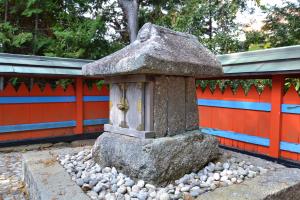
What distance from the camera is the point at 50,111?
7078 mm

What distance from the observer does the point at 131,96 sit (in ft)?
11.6

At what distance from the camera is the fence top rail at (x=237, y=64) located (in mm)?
4711

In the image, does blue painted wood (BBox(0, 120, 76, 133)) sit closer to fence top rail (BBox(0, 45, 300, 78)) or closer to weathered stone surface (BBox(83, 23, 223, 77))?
fence top rail (BBox(0, 45, 300, 78))

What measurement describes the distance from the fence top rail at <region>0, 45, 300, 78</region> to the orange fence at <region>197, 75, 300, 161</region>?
460 millimetres

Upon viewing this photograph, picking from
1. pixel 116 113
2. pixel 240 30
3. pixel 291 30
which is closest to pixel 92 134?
pixel 116 113

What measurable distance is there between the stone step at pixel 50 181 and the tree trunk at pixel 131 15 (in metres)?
7.06

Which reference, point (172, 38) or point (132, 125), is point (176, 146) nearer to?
point (132, 125)

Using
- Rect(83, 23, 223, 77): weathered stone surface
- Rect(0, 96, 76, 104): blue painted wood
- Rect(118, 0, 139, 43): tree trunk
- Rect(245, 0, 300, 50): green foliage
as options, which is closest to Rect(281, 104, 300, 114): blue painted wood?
Rect(83, 23, 223, 77): weathered stone surface

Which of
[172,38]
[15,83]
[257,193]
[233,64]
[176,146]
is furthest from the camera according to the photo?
[15,83]

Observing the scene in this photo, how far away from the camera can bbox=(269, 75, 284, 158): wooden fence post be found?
16.9 feet

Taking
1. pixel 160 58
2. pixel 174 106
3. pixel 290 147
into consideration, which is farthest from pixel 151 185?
pixel 290 147

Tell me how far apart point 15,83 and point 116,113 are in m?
7.83

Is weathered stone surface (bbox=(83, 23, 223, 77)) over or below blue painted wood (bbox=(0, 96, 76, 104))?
over

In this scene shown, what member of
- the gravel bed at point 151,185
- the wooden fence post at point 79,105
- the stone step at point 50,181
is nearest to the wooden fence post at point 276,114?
the gravel bed at point 151,185
